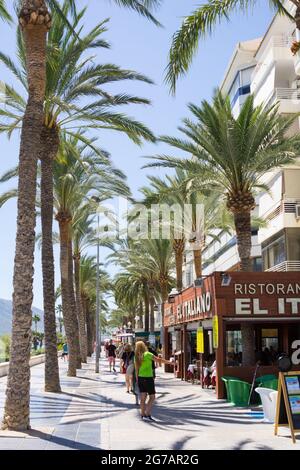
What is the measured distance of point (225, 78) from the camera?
150 feet

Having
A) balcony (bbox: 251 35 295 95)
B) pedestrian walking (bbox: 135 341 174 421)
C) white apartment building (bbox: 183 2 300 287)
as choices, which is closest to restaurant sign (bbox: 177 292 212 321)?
pedestrian walking (bbox: 135 341 174 421)

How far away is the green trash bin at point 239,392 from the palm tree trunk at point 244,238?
198 inches

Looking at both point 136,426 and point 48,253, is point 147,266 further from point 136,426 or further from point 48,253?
point 136,426

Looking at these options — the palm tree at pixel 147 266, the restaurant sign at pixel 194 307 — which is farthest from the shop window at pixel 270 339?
the palm tree at pixel 147 266

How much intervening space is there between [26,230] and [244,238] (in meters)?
9.45

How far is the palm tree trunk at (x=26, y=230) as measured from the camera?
35.3 ft

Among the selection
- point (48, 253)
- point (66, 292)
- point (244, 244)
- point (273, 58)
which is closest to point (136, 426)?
point (48, 253)

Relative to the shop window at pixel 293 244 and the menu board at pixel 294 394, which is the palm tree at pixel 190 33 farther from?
the shop window at pixel 293 244

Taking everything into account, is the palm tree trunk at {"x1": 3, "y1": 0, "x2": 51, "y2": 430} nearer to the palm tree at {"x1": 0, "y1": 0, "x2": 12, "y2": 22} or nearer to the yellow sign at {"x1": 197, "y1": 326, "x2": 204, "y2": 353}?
the palm tree at {"x1": 0, "y1": 0, "x2": 12, "y2": 22}

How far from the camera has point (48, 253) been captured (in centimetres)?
1861

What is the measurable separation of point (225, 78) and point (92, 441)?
40.0m

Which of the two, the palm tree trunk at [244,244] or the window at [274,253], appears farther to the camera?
the window at [274,253]

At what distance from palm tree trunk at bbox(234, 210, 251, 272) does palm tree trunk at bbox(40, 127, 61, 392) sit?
20.1 ft
